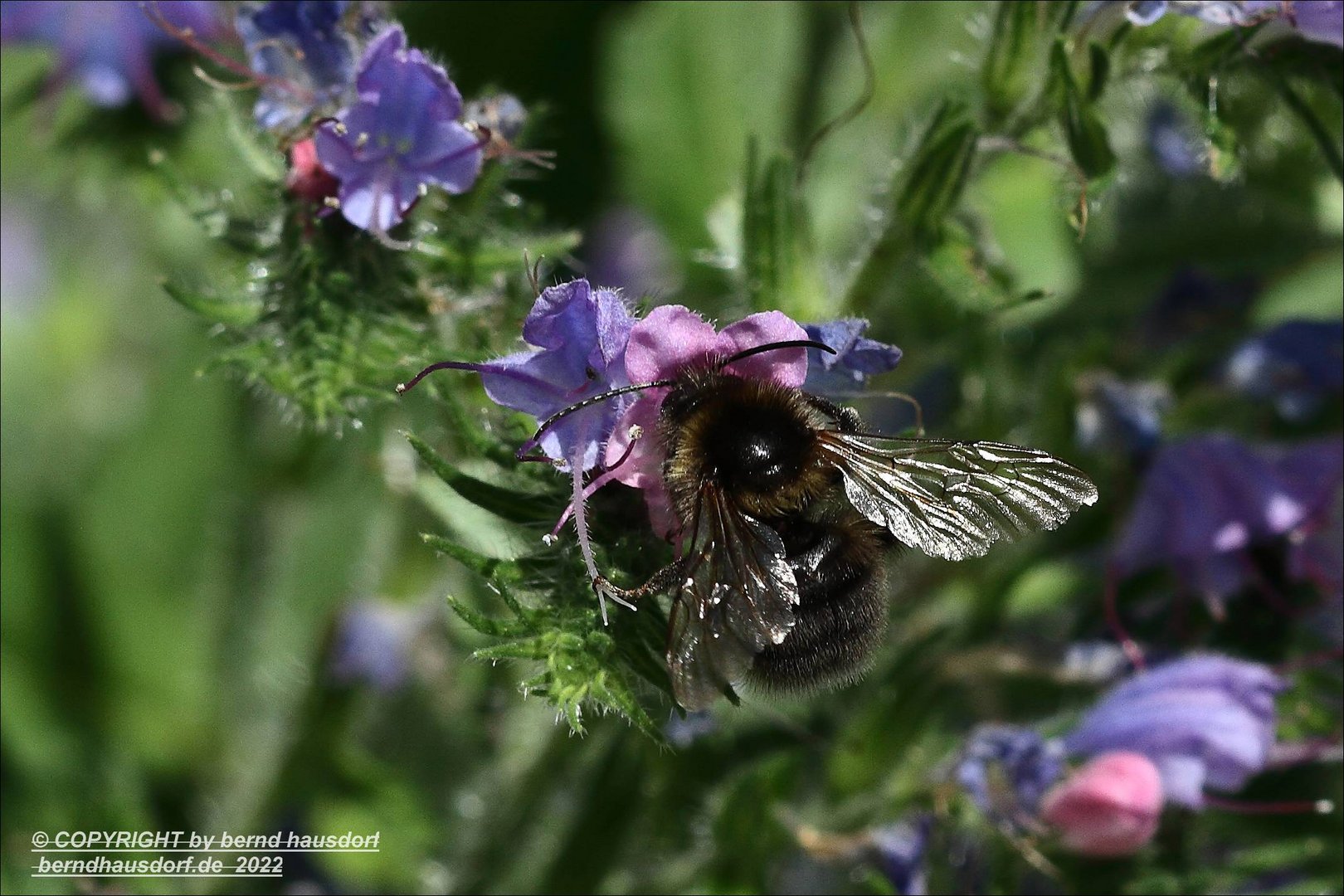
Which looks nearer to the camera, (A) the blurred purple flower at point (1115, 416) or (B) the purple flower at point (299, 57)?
(B) the purple flower at point (299, 57)

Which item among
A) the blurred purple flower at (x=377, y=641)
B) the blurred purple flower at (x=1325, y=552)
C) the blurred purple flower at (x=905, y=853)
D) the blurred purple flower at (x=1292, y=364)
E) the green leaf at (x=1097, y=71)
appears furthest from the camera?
the blurred purple flower at (x=377, y=641)

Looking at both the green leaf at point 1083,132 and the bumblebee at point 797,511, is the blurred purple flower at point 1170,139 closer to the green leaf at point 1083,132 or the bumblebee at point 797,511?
the green leaf at point 1083,132

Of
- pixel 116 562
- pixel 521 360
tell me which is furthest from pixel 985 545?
pixel 116 562

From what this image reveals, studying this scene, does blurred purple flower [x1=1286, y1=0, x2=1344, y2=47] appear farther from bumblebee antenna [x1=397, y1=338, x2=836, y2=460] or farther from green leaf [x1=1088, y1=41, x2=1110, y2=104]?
bumblebee antenna [x1=397, y1=338, x2=836, y2=460]

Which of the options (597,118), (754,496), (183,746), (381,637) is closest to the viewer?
(754,496)

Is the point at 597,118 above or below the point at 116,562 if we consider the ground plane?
above

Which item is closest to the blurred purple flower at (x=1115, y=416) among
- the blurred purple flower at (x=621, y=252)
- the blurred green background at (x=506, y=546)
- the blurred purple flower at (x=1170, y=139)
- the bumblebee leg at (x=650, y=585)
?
the blurred green background at (x=506, y=546)

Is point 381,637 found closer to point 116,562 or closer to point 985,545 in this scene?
point 116,562
